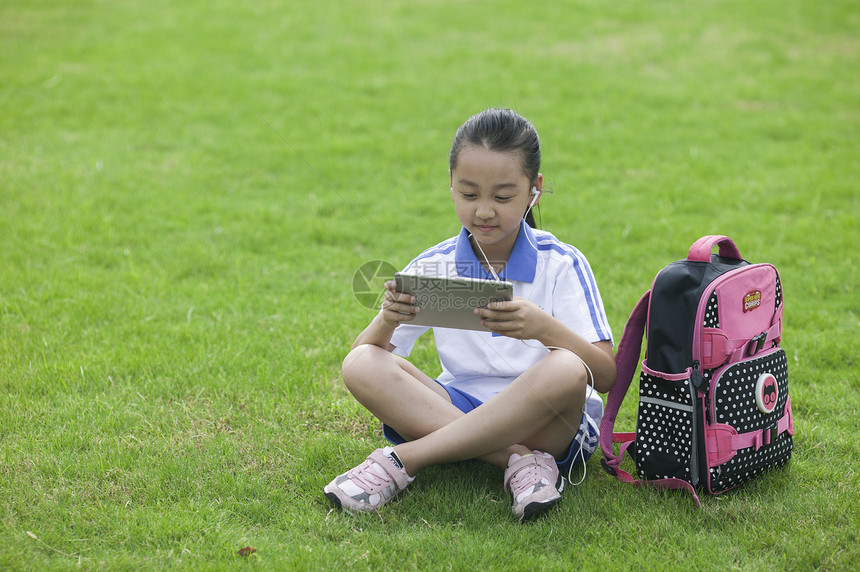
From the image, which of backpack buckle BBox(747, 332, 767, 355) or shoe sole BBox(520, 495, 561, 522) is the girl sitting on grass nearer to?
shoe sole BBox(520, 495, 561, 522)

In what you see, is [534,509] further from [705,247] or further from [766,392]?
[705,247]

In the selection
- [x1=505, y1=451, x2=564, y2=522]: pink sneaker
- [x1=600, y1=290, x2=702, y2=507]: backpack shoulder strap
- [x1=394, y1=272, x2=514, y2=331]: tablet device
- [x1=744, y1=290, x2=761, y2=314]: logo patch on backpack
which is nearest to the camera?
[x1=394, y1=272, x2=514, y2=331]: tablet device

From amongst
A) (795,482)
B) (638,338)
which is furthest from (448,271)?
(795,482)

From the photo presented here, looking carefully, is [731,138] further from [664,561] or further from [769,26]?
[664,561]

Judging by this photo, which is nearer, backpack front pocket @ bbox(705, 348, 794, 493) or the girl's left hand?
the girl's left hand

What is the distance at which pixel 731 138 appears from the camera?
6.79 m

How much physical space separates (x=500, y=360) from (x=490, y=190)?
0.64 m

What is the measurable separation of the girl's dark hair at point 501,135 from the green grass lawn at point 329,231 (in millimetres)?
1169

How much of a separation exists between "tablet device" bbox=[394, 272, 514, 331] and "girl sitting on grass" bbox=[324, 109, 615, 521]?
4 centimetres

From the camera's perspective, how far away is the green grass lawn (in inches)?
101

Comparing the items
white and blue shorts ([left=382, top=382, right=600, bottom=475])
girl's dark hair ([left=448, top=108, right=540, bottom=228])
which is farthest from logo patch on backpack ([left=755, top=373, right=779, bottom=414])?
girl's dark hair ([left=448, top=108, right=540, bottom=228])

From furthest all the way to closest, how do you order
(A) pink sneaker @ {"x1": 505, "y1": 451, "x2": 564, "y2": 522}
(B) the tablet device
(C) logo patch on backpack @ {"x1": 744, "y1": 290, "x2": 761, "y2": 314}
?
(C) logo patch on backpack @ {"x1": 744, "y1": 290, "x2": 761, "y2": 314} → (A) pink sneaker @ {"x1": 505, "y1": 451, "x2": 564, "y2": 522} → (B) the tablet device

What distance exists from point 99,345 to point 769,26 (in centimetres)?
866

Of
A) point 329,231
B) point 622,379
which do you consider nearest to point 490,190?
point 622,379
